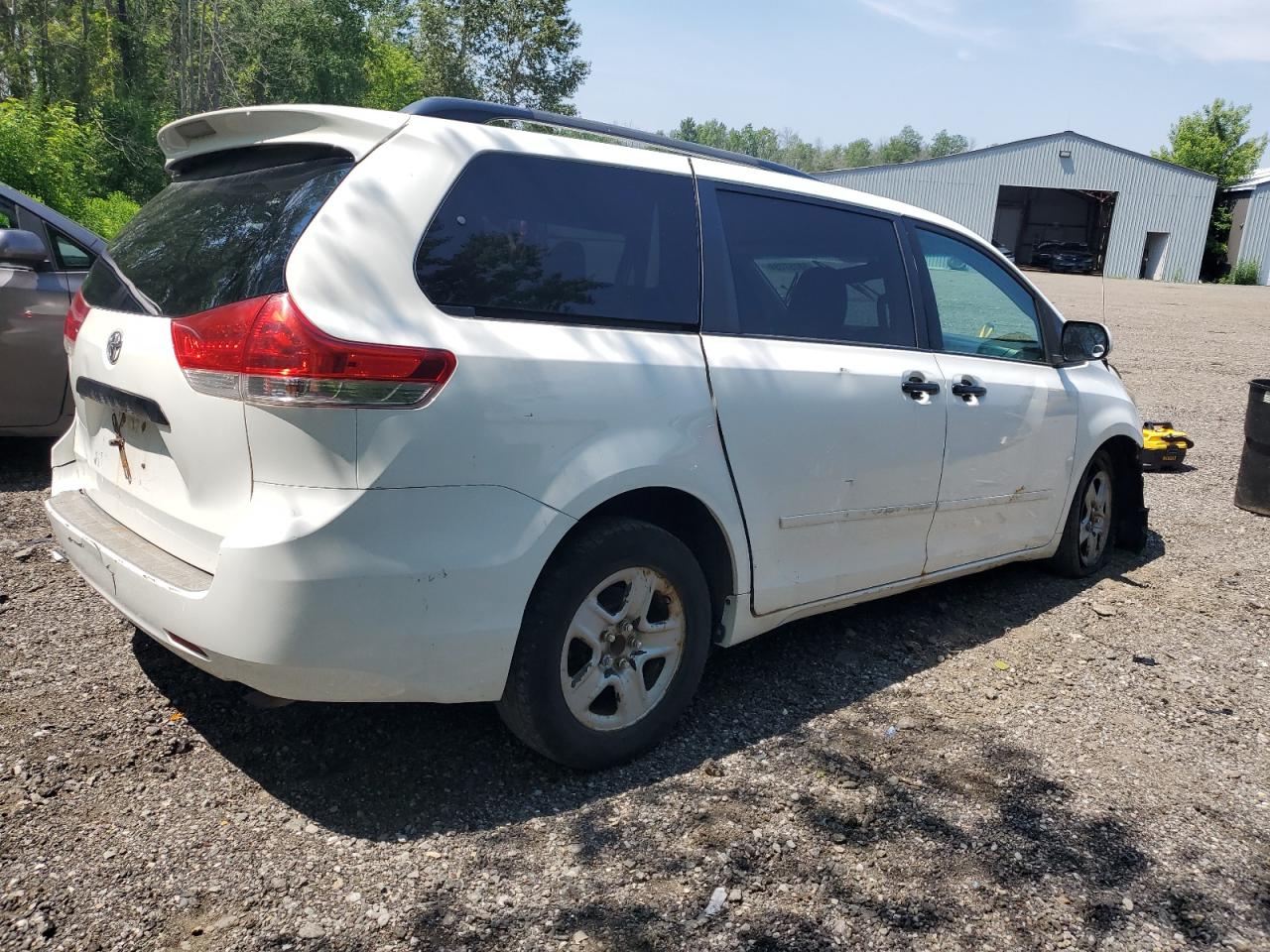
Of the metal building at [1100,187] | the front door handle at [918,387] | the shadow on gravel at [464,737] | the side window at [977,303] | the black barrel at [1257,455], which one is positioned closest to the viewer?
the shadow on gravel at [464,737]

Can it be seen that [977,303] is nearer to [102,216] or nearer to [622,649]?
[622,649]

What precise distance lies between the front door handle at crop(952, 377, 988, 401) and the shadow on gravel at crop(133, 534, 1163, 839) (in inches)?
45.7

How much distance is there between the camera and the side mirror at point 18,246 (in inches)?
202

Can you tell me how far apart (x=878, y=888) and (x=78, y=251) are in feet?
18.8

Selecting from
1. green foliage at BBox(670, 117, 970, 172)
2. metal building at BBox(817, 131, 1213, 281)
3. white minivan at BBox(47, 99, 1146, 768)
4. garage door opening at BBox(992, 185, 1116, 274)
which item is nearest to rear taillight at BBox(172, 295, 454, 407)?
white minivan at BBox(47, 99, 1146, 768)

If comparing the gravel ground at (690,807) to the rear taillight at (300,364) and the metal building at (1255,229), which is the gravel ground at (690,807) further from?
the metal building at (1255,229)

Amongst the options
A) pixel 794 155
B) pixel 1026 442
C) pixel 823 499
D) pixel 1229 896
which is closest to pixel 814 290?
pixel 823 499

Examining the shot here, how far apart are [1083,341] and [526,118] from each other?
3.30 m

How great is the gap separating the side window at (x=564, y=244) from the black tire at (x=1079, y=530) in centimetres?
301

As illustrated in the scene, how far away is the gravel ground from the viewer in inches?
101

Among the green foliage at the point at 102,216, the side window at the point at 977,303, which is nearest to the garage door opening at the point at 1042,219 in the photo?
the green foliage at the point at 102,216

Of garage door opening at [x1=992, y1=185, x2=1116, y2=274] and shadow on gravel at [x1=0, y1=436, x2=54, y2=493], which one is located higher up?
garage door opening at [x1=992, y1=185, x2=1116, y2=274]

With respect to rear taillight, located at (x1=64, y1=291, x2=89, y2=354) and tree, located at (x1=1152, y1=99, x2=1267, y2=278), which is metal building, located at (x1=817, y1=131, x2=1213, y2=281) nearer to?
tree, located at (x1=1152, y1=99, x2=1267, y2=278)

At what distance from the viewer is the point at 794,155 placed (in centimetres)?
14538
